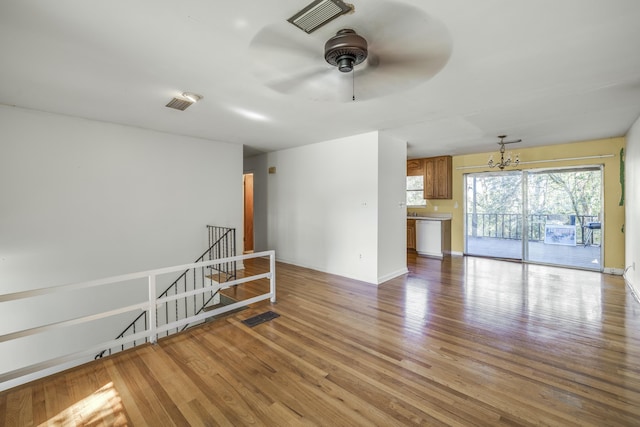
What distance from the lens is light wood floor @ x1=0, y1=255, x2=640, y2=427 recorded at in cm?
180

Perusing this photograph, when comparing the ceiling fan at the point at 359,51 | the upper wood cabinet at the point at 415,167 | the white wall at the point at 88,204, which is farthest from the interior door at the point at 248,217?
the ceiling fan at the point at 359,51

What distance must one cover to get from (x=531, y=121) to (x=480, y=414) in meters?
3.95

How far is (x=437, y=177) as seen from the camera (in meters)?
7.05

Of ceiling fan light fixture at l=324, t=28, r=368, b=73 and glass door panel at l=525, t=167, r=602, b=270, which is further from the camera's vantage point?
glass door panel at l=525, t=167, r=602, b=270

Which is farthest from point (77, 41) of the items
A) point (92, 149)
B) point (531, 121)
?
point (531, 121)

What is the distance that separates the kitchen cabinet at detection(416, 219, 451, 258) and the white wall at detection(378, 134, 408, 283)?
1.84m

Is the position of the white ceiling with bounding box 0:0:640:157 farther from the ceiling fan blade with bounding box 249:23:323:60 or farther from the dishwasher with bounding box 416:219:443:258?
the dishwasher with bounding box 416:219:443:258

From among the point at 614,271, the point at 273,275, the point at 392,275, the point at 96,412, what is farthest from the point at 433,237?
the point at 96,412

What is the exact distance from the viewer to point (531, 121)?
4008 millimetres

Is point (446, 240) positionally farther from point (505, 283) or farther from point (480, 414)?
A: point (480, 414)

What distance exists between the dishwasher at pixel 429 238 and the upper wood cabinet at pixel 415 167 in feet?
4.27

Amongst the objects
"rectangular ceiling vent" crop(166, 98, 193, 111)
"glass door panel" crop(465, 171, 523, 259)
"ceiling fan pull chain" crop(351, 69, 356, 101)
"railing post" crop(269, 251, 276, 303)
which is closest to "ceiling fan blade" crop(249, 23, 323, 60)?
"ceiling fan pull chain" crop(351, 69, 356, 101)

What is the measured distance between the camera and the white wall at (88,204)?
341 cm

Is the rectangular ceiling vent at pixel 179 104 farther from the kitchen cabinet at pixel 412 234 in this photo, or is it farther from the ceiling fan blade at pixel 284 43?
the kitchen cabinet at pixel 412 234
